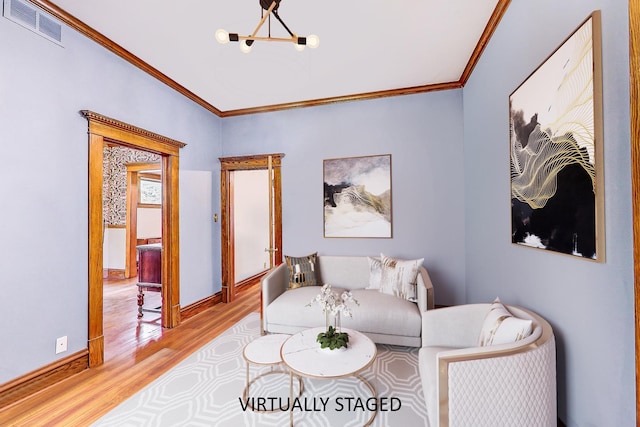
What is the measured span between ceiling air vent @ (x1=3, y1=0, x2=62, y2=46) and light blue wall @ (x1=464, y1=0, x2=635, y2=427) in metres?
3.61

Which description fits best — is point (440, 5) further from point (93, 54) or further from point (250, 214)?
point (250, 214)

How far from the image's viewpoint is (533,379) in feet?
4.19

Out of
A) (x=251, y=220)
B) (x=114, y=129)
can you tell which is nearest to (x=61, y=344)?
(x=114, y=129)

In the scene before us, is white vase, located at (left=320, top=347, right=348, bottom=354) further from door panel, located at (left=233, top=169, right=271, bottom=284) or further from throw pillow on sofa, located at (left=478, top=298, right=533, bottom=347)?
door panel, located at (left=233, top=169, right=271, bottom=284)

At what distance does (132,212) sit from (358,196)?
17.1 ft

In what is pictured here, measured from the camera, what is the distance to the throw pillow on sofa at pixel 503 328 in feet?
4.67

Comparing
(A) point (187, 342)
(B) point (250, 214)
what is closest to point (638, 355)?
(A) point (187, 342)

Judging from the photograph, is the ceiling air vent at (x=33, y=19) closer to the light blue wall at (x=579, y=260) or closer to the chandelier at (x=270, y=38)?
the chandelier at (x=270, y=38)

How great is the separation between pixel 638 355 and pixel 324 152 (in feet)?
11.3

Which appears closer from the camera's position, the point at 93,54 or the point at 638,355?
the point at 638,355

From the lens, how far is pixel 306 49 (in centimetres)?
274

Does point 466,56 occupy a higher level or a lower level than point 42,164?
higher

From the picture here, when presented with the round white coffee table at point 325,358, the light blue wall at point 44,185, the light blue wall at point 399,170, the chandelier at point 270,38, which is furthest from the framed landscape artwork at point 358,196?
the light blue wall at point 44,185

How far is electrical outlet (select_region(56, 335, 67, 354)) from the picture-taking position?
2222 millimetres
